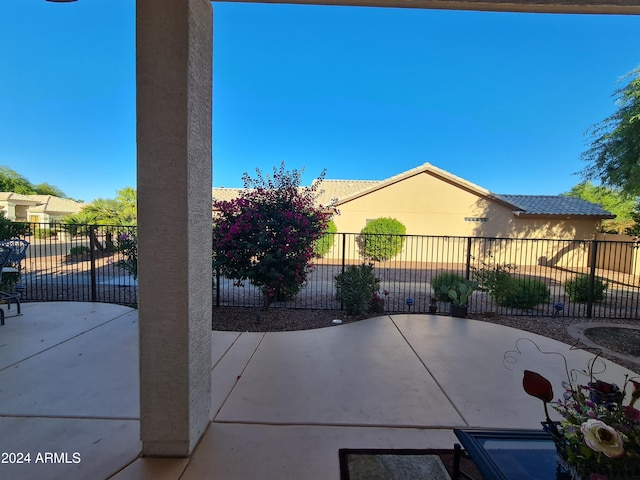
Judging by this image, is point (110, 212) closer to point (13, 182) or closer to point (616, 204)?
point (13, 182)

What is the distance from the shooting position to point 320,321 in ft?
17.9

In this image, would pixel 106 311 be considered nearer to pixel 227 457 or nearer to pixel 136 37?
pixel 227 457

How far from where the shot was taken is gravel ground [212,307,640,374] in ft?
16.3

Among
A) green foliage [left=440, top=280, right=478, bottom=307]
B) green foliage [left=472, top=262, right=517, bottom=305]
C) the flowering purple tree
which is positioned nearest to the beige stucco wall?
green foliage [left=472, top=262, right=517, bottom=305]

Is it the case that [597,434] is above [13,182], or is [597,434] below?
below

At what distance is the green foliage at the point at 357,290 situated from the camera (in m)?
5.76

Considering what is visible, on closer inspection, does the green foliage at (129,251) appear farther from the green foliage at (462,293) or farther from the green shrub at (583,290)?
the green shrub at (583,290)

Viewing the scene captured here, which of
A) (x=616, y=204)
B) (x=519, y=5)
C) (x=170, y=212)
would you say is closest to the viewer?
(x=170, y=212)

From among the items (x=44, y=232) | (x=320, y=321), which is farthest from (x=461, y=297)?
(x=44, y=232)

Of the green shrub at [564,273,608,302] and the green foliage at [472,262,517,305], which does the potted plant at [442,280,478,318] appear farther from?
the green shrub at [564,273,608,302]

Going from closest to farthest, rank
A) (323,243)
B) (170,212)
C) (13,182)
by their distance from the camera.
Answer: (170,212) < (323,243) < (13,182)

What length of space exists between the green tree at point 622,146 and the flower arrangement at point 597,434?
9.07 m

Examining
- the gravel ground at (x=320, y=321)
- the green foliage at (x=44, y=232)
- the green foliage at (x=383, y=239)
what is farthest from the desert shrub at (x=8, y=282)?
the green foliage at (x=383, y=239)

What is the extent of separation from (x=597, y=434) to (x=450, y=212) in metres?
17.5
